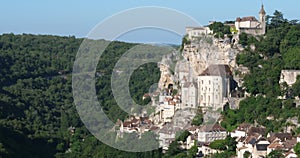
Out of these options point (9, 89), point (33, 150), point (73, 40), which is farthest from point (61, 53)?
point (33, 150)

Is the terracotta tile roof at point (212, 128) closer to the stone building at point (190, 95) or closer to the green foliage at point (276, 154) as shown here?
the stone building at point (190, 95)

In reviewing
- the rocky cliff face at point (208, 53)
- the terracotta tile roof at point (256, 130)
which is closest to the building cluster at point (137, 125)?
the rocky cliff face at point (208, 53)

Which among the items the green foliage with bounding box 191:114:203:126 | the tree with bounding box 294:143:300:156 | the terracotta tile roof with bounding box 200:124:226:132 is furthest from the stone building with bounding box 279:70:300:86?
the tree with bounding box 294:143:300:156

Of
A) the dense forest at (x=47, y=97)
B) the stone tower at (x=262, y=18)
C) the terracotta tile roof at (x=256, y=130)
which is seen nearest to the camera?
the terracotta tile roof at (x=256, y=130)

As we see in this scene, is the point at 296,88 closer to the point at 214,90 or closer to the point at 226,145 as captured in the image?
the point at 214,90

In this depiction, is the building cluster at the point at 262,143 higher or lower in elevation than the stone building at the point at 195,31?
lower

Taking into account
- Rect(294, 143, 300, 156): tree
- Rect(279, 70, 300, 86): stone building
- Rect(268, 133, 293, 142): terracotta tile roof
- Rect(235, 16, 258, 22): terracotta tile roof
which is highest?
Rect(235, 16, 258, 22): terracotta tile roof

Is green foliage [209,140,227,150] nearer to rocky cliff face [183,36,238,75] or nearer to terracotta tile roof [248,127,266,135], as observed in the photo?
terracotta tile roof [248,127,266,135]

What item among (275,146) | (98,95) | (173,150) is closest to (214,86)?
(173,150)

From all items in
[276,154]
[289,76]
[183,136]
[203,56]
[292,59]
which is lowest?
[276,154]
